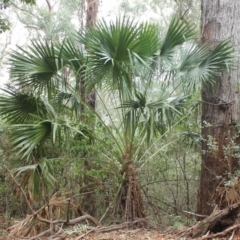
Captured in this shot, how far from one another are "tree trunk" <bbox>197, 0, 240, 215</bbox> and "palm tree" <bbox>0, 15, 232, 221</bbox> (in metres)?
0.24

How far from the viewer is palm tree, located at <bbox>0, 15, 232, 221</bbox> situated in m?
4.78

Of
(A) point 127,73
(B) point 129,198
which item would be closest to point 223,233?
(B) point 129,198

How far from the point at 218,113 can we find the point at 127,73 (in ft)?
4.60

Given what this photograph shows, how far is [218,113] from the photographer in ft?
16.5

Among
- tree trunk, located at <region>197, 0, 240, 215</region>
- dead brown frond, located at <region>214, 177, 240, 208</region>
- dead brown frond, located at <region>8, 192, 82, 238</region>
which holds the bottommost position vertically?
dead brown frond, located at <region>8, 192, 82, 238</region>

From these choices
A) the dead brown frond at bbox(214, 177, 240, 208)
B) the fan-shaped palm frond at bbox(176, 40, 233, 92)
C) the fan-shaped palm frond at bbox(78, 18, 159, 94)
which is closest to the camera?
the dead brown frond at bbox(214, 177, 240, 208)

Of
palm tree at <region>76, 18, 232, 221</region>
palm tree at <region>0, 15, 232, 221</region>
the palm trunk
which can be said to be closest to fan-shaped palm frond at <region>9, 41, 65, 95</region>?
palm tree at <region>0, 15, 232, 221</region>

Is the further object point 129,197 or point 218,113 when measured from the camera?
point 218,113

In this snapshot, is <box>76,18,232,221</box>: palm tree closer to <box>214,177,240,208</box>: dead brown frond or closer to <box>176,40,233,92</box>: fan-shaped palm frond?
<box>176,40,233,92</box>: fan-shaped palm frond

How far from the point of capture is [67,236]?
11.7 ft

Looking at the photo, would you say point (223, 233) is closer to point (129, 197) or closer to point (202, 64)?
point (129, 197)

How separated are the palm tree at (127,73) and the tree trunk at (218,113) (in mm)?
240

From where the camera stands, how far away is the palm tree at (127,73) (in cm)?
478

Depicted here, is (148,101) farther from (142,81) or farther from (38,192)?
(38,192)
